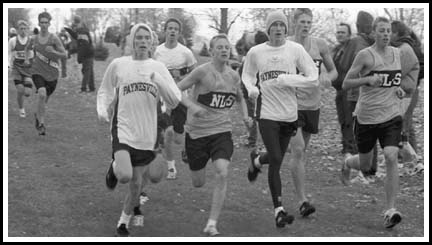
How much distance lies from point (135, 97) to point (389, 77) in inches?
109

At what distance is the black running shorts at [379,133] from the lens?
270 inches

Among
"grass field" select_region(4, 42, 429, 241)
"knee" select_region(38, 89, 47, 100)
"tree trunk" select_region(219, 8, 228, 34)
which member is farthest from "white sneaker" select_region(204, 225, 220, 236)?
"tree trunk" select_region(219, 8, 228, 34)

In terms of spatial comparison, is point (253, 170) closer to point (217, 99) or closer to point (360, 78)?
point (217, 99)

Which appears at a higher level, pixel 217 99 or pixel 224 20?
pixel 224 20

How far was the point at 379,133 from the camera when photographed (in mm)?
7035

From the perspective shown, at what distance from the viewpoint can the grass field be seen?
6469mm

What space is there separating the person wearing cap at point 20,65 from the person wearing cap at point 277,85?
750 cm

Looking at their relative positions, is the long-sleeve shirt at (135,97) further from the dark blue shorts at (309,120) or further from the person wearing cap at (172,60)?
the person wearing cap at (172,60)

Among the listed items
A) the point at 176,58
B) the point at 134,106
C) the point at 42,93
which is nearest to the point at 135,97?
the point at 134,106

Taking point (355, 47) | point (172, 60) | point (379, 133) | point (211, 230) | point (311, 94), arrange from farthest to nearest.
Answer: point (355, 47) → point (172, 60) → point (311, 94) → point (379, 133) → point (211, 230)

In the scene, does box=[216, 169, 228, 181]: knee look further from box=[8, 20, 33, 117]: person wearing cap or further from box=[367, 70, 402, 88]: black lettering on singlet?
box=[8, 20, 33, 117]: person wearing cap

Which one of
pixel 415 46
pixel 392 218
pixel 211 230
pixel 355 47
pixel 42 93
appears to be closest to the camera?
pixel 211 230

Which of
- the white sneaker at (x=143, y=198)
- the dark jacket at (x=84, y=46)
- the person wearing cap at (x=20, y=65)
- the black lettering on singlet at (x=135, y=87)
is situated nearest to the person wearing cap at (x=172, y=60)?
the white sneaker at (x=143, y=198)

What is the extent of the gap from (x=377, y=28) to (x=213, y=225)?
2.78 m
